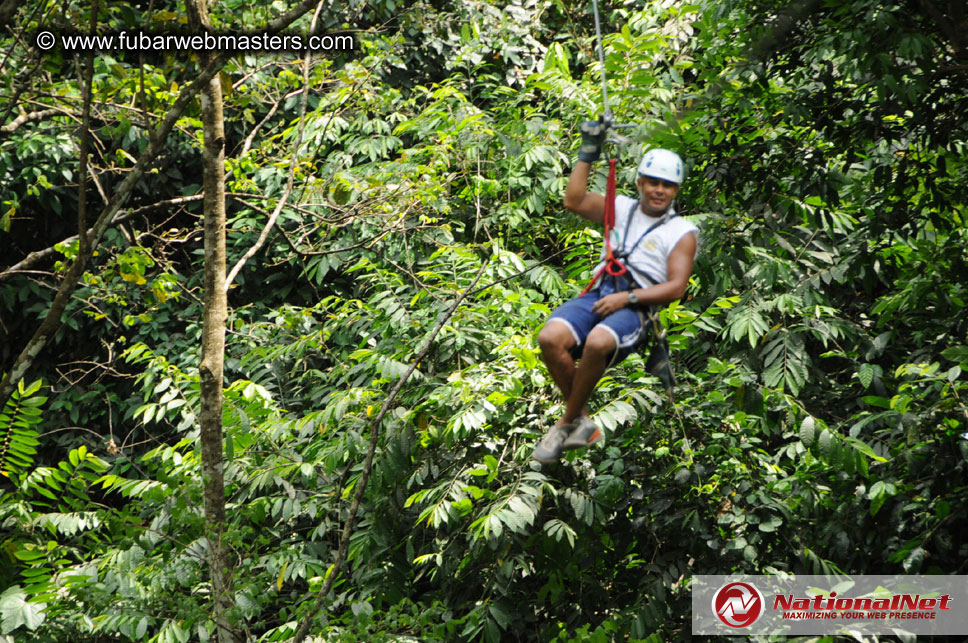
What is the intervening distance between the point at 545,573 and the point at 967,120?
3.40 m

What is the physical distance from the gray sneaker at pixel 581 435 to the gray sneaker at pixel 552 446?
0.08 feet

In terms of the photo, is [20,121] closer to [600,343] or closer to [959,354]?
[600,343]

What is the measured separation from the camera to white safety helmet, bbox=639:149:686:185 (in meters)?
3.49

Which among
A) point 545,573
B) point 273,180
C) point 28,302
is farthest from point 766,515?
point 28,302

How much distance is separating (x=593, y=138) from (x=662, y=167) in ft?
0.92

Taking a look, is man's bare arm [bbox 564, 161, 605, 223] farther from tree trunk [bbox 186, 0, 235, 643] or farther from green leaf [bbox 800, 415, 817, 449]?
tree trunk [bbox 186, 0, 235, 643]

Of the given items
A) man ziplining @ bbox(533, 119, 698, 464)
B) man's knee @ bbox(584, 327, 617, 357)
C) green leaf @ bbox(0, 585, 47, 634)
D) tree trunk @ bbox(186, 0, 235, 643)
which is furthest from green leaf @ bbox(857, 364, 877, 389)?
green leaf @ bbox(0, 585, 47, 634)

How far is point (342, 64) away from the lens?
8430mm

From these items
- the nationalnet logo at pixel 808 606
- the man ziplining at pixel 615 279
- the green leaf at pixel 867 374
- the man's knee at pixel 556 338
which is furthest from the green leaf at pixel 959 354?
the man's knee at pixel 556 338

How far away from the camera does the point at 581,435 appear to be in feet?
11.9

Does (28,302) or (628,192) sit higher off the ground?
(628,192)

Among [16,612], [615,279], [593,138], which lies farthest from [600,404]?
[16,612]

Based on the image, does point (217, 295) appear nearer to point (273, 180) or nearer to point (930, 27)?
point (273, 180)

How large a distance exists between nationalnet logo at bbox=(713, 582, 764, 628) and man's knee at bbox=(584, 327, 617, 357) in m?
2.36
